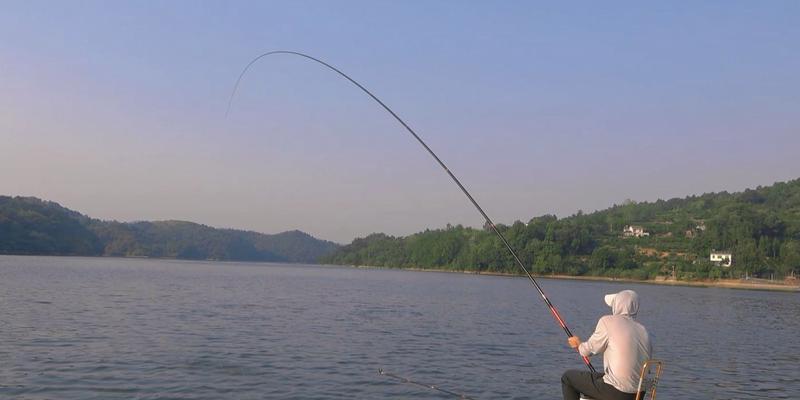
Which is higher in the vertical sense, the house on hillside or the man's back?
the house on hillside

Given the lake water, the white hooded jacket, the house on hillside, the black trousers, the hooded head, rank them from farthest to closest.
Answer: the house on hillside
the lake water
the black trousers
the hooded head
the white hooded jacket

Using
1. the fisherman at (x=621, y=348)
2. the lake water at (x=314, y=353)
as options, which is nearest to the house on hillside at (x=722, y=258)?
the lake water at (x=314, y=353)

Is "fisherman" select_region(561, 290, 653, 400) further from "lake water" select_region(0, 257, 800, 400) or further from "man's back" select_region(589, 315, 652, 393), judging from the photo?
"lake water" select_region(0, 257, 800, 400)

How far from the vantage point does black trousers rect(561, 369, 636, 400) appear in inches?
372

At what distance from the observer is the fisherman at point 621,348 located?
30.1 ft

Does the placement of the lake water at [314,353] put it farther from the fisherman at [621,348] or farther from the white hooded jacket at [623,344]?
the white hooded jacket at [623,344]

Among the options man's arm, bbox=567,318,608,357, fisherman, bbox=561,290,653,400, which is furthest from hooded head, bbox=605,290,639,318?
man's arm, bbox=567,318,608,357

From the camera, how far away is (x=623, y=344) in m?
9.17

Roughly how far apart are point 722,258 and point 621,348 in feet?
550

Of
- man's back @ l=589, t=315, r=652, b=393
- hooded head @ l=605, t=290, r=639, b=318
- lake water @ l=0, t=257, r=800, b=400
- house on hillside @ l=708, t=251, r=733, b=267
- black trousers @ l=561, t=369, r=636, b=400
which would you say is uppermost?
house on hillside @ l=708, t=251, r=733, b=267

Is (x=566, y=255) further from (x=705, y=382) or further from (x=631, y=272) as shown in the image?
(x=705, y=382)

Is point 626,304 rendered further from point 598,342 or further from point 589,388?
point 589,388

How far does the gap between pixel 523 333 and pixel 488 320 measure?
21.9 feet

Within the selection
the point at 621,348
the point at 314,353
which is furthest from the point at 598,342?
the point at 314,353
